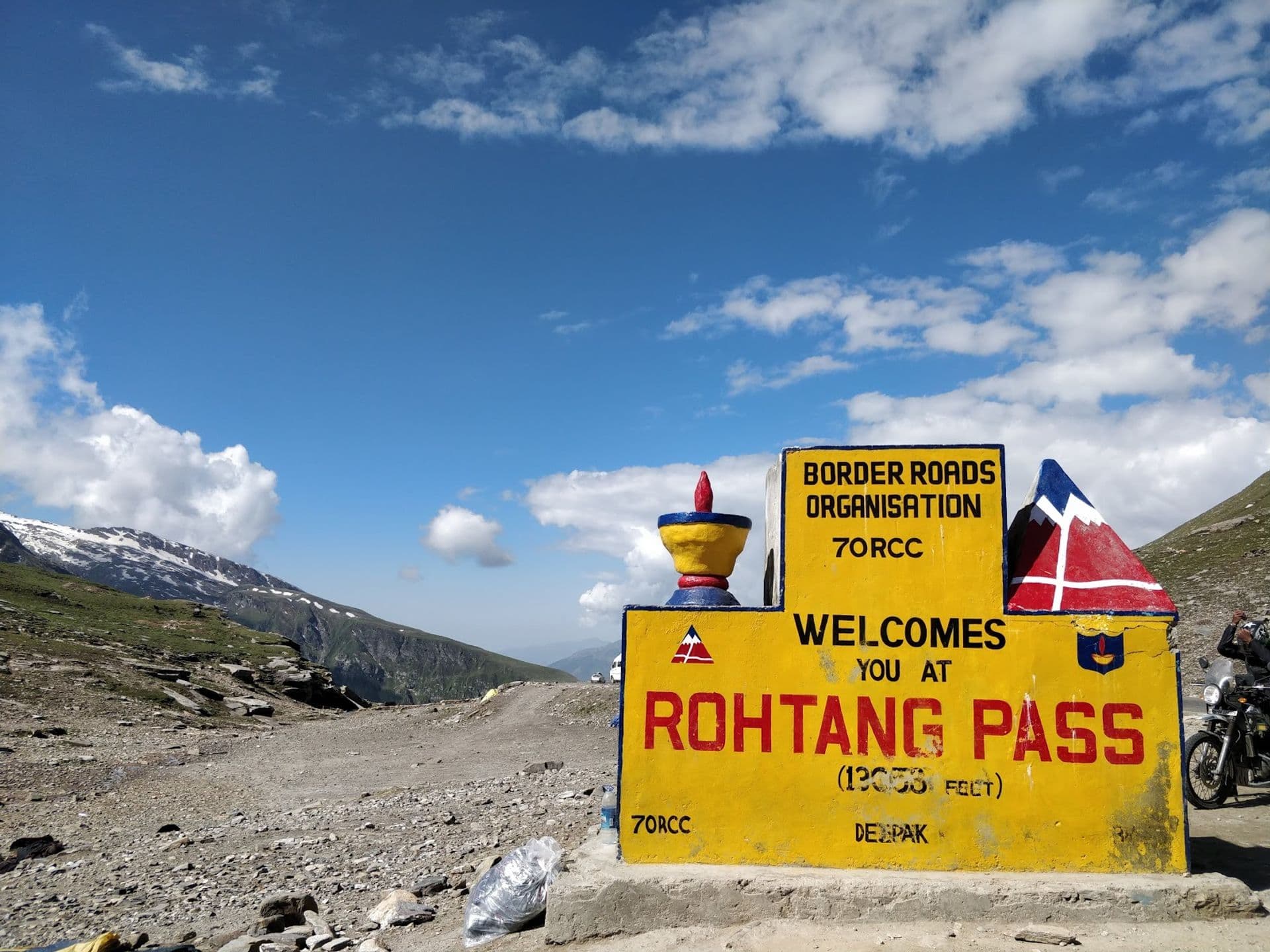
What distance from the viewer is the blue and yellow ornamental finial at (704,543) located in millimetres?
6504

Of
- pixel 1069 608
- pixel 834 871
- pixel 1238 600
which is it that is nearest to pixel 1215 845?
pixel 1069 608

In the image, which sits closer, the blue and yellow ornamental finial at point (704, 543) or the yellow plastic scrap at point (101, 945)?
the yellow plastic scrap at point (101, 945)

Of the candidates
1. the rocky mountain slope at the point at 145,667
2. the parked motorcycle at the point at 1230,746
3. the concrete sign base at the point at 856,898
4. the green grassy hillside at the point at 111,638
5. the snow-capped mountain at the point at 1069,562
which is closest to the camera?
the concrete sign base at the point at 856,898

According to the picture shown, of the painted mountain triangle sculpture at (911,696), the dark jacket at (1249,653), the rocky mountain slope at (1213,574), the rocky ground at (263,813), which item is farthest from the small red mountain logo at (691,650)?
the rocky mountain slope at (1213,574)

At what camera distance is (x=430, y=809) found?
38.8ft

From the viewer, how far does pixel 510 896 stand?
6.28 m

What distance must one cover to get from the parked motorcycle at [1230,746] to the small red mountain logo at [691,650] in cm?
597

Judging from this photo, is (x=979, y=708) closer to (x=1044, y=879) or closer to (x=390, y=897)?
(x=1044, y=879)

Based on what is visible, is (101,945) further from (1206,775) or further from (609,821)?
(1206,775)

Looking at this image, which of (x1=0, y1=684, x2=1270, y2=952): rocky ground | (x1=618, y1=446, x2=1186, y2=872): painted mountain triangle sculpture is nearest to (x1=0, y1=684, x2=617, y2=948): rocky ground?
(x1=0, y1=684, x2=1270, y2=952): rocky ground

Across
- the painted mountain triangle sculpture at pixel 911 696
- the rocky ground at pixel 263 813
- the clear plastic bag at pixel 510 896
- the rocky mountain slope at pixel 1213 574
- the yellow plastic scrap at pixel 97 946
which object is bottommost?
the rocky ground at pixel 263 813

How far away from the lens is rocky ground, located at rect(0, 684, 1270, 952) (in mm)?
6379

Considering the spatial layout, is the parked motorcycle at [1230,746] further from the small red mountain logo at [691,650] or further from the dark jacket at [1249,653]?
the small red mountain logo at [691,650]

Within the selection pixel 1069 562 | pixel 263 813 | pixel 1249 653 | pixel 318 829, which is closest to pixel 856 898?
pixel 1069 562
